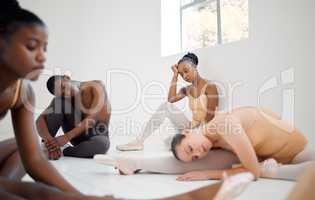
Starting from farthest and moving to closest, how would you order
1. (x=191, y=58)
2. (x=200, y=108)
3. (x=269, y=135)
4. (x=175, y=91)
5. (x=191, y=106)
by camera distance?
(x=175, y=91) → (x=191, y=58) → (x=191, y=106) → (x=200, y=108) → (x=269, y=135)

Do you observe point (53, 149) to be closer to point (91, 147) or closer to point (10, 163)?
point (91, 147)

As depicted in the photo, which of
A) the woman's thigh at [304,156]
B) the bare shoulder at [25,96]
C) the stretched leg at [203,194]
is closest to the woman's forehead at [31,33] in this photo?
the bare shoulder at [25,96]

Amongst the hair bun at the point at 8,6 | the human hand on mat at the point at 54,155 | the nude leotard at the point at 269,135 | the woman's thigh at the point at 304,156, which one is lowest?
the human hand on mat at the point at 54,155

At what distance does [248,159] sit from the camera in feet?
4.60

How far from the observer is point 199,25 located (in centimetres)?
363

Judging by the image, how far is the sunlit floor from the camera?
4.05 ft

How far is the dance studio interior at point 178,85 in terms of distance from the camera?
58.3 inches

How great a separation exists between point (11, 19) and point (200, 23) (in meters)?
3.03

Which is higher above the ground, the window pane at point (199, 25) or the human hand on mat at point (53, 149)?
the window pane at point (199, 25)

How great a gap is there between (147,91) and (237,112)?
2.46 meters

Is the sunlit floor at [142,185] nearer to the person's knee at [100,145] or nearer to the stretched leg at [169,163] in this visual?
the stretched leg at [169,163]

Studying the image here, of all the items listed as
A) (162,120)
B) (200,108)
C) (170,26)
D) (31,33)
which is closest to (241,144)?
(31,33)

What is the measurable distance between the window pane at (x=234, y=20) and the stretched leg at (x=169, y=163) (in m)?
1.75

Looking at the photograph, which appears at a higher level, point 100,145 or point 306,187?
point 306,187
